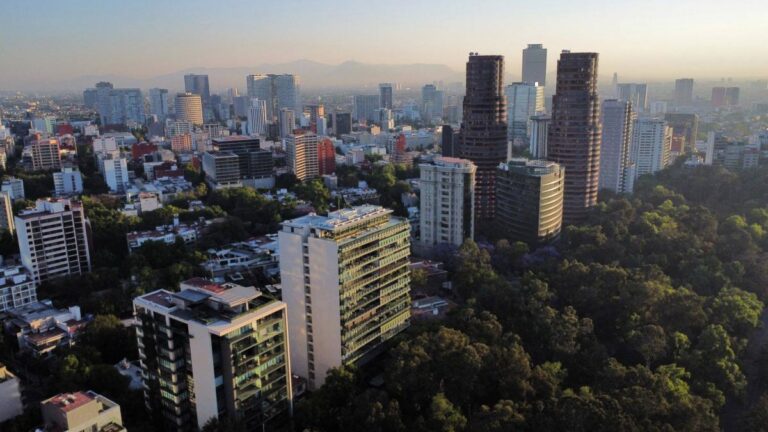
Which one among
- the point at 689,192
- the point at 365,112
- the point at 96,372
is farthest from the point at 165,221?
the point at 365,112

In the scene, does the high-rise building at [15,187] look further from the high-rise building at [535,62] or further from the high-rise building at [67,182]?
the high-rise building at [535,62]

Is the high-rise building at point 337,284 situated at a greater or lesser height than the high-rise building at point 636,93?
lesser

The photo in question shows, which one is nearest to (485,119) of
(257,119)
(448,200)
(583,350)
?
(448,200)

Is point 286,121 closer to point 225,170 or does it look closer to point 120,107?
point 225,170

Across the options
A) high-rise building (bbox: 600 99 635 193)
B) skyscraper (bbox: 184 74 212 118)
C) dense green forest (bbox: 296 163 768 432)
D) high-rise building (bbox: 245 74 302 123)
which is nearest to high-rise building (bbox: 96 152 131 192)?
dense green forest (bbox: 296 163 768 432)

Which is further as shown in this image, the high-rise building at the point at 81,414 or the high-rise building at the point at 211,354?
the high-rise building at the point at 211,354

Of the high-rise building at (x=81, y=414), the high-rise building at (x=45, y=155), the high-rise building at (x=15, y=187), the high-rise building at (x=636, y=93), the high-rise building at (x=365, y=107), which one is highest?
the high-rise building at (x=636, y=93)

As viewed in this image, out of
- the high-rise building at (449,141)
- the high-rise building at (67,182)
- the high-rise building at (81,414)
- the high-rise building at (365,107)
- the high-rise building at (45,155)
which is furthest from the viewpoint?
the high-rise building at (365,107)

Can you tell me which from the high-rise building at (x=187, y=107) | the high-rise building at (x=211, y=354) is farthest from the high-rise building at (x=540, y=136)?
the high-rise building at (x=187, y=107)
